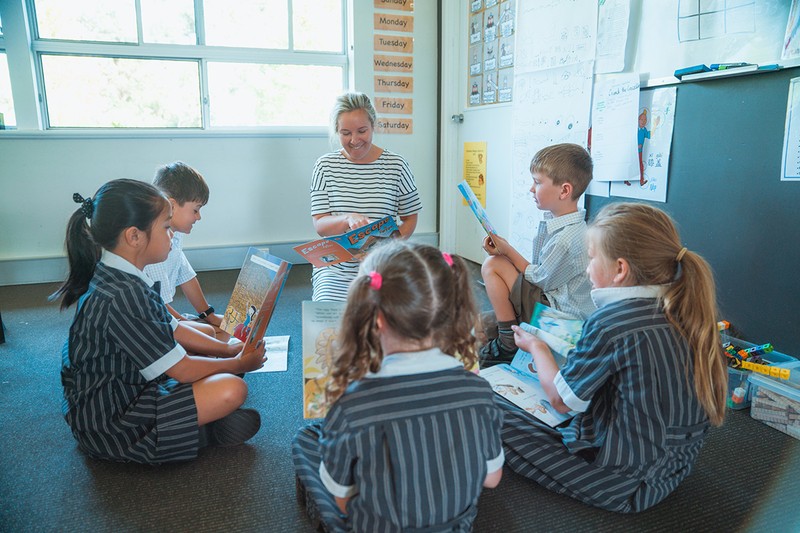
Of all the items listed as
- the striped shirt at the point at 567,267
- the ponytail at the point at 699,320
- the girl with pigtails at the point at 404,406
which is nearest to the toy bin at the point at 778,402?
the striped shirt at the point at 567,267

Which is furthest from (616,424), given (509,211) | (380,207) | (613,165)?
(509,211)

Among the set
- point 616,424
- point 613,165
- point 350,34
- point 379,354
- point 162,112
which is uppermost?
point 350,34

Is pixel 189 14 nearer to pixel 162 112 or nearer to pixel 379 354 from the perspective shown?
pixel 162 112

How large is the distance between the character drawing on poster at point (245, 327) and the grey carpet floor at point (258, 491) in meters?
0.24

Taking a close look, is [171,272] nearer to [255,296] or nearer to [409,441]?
[255,296]

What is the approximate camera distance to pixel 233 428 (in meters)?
1.48

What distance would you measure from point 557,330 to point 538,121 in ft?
5.37

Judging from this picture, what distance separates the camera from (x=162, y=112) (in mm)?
3434

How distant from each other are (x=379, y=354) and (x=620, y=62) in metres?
1.96

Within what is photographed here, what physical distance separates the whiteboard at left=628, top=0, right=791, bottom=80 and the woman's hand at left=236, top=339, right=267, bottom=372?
6.02 ft

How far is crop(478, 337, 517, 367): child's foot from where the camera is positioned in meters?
2.03

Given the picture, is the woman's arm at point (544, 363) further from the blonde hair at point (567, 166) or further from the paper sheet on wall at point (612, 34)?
the paper sheet on wall at point (612, 34)

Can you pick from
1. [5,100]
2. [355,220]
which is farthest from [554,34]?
[5,100]

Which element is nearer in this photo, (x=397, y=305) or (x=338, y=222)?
(x=397, y=305)
